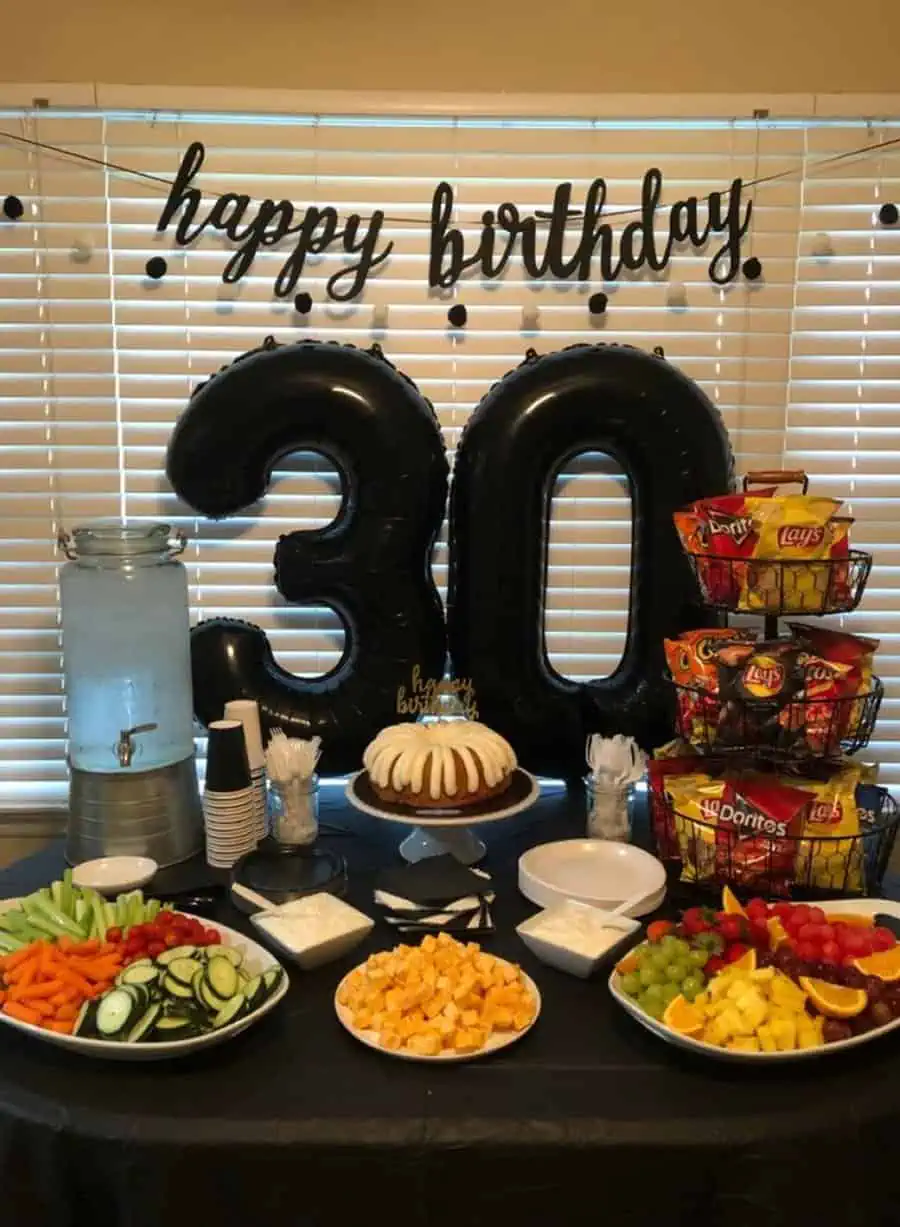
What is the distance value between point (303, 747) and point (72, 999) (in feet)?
1.79

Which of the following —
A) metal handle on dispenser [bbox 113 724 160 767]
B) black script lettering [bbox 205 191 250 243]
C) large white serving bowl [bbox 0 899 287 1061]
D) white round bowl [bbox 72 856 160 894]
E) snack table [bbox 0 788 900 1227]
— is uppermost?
black script lettering [bbox 205 191 250 243]

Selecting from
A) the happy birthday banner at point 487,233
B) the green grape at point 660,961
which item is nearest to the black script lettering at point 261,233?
the happy birthday banner at point 487,233

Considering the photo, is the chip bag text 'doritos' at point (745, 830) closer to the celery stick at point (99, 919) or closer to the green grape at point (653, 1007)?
the green grape at point (653, 1007)

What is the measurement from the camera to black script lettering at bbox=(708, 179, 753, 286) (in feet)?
5.78

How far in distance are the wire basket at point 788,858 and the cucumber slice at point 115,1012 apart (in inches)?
29.8

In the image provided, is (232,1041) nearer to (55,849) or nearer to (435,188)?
(55,849)

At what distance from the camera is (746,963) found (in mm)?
1091

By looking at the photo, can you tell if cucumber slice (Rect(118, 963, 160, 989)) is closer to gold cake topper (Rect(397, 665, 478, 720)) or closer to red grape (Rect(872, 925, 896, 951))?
gold cake topper (Rect(397, 665, 478, 720))

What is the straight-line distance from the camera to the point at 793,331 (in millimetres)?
1821

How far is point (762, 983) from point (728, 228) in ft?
4.29

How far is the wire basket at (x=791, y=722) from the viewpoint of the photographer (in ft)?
4.35

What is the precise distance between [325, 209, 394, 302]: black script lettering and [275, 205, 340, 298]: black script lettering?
0.03 metres

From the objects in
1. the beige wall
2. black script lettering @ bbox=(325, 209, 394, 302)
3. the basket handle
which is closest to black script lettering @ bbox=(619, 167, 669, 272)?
the beige wall

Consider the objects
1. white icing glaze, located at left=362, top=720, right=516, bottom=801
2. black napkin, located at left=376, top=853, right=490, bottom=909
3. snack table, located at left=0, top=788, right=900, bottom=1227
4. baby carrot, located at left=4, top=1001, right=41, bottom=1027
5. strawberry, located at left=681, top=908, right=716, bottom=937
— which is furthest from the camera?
white icing glaze, located at left=362, top=720, right=516, bottom=801
